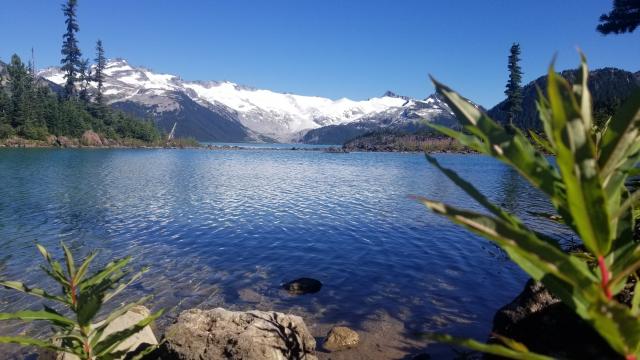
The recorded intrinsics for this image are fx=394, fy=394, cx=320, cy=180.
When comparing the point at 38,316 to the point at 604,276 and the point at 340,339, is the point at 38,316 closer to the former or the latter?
the point at 604,276

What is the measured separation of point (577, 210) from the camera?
134 cm

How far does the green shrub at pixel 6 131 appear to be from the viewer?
114 meters

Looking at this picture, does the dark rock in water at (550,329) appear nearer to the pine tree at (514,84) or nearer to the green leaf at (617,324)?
the green leaf at (617,324)

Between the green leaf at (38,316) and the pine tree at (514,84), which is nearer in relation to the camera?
the green leaf at (38,316)

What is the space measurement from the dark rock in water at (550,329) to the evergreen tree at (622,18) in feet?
33.1

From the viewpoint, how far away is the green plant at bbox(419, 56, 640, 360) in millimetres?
→ 1288

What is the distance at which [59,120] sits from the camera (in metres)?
137

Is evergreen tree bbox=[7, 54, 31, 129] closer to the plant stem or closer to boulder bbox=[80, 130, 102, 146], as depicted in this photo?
boulder bbox=[80, 130, 102, 146]

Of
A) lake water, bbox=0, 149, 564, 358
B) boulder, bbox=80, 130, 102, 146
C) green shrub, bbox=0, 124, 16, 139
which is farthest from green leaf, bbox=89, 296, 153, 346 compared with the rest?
boulder, bbox=80, 130, 102, 146

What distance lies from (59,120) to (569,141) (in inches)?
6482

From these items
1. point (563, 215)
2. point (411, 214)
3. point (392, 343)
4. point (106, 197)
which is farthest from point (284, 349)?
point (106, 197)

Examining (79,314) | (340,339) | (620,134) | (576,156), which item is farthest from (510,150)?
(340,339)

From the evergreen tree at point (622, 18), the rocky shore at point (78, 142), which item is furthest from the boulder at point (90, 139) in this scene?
the evergreen tree at point (622, 18)

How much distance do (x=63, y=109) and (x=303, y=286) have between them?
157 metres
